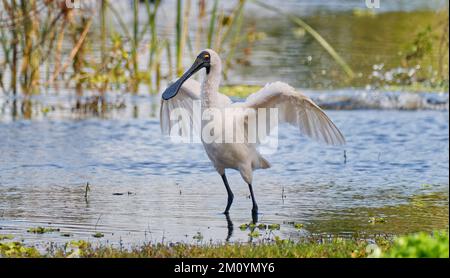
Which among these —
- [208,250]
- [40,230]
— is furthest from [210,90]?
[208,250]

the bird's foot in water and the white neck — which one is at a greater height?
the white neck

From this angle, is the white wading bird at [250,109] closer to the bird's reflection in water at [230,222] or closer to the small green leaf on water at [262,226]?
the bird's reflection in water at [230,222]

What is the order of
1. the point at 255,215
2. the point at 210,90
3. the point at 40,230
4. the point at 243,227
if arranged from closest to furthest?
the point at 40,230
the point at 243,227
the point at 255,215
the point at 210,90

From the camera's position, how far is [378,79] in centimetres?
1862

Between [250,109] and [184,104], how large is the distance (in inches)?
50.9

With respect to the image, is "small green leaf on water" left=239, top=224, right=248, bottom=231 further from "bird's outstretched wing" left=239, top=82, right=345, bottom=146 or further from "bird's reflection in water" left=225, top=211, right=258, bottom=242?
"bird's outstretched wing" left=239, top=82, right=345, bottom=146

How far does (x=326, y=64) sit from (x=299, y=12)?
7880mm

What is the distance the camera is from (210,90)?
9703 mm

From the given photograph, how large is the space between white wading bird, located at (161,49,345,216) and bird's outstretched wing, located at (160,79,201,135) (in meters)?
0.25

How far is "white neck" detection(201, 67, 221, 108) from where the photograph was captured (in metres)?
9.67

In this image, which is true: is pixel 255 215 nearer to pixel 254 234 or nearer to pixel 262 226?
pixel 262 226

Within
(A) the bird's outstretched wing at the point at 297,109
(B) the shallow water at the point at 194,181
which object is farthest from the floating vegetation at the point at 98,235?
(A) the bird's outstretched wing at the point at 297,109

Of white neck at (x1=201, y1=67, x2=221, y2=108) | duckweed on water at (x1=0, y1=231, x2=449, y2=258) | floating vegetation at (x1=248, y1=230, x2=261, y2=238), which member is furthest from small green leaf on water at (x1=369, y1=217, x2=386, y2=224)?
white neck at (x1=201, y1=67, x2=221, y2=108)

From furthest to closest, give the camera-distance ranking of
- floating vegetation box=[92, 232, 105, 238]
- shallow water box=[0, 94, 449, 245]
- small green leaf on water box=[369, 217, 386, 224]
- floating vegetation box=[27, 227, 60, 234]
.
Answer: small green leaf on water box=[369, 217, 386, 224]
shallow water box=[0, 94, 449, 245]
floating vegetation box=[27, 227, 60, 234]
floating vegetation box=[92, 232, 105, 238]
